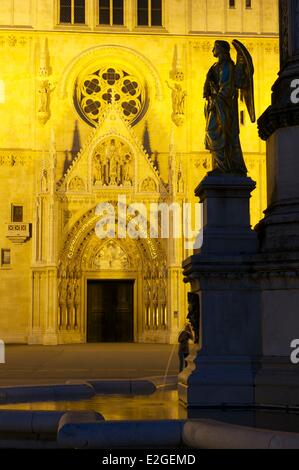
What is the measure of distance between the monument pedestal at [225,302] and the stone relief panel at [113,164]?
81.4ft

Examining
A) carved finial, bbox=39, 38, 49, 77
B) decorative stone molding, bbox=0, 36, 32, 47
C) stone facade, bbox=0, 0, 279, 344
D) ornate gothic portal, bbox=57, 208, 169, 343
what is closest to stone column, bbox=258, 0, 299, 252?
stone facade, bbox=0, 0, 279, 344

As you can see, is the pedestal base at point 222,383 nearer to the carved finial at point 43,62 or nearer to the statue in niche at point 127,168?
the statue in niche at point 127,168

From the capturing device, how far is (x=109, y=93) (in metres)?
38.2

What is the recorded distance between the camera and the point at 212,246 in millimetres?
10789

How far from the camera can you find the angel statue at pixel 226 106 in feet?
36.9

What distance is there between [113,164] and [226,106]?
2451 cm

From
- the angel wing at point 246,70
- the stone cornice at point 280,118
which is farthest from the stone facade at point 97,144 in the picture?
the stone cornice at point 280,118

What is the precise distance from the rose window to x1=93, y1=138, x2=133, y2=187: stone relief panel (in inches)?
93.8

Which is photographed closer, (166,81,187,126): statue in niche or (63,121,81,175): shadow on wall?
(63,121,81,175): shadow on wall

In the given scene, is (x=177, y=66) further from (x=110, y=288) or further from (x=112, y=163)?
(x=110, y=288)

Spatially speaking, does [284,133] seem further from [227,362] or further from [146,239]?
[146,239]

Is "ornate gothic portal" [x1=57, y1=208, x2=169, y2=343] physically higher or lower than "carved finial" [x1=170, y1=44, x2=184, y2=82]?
lower

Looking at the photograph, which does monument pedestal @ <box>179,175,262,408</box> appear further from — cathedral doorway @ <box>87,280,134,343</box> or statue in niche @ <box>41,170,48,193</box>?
cathedral doorway @ <box>87,280,134,343</box>

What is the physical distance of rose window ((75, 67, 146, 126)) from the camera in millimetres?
38031
